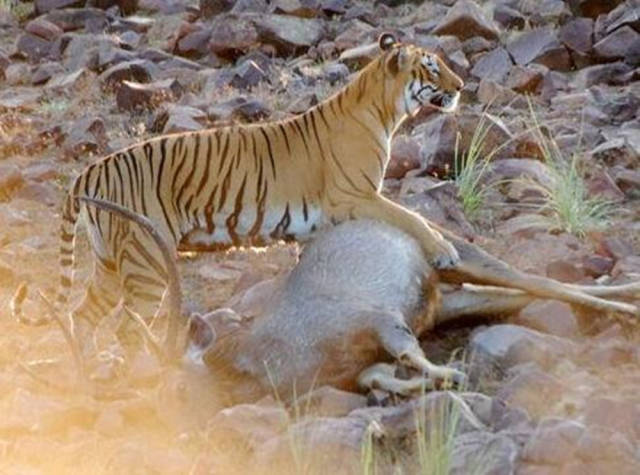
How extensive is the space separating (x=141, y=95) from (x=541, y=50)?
11.0 feet

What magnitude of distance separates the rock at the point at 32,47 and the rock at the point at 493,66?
16.2 ft

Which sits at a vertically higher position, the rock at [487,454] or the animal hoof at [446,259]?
the rock at [487,454]

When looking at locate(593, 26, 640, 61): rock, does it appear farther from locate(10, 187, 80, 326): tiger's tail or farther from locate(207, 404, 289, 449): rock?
locate(207, 404, 289, 449): rock

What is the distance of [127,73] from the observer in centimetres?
1524

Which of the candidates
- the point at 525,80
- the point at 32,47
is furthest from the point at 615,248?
the point at 32,47

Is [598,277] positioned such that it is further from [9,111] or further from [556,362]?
[9,111]

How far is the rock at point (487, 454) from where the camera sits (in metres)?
5.43

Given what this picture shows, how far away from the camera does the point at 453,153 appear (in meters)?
11.2

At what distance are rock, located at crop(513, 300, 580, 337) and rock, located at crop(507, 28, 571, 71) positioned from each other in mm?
6981

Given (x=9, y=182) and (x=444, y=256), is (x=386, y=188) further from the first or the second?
(x=444, y=256)

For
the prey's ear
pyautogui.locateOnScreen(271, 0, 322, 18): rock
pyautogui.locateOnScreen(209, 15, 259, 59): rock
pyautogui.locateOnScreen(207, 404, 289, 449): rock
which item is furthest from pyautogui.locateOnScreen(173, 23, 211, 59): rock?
pyautogui.locateOnScreen(207, 404, 289, 449): rock

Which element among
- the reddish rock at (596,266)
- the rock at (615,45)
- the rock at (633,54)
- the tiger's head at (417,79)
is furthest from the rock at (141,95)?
the reddish rock at (596,266)

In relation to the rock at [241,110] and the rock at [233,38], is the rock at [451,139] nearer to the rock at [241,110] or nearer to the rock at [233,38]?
the rock at [241,110]

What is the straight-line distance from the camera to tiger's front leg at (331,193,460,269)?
7816 mm
